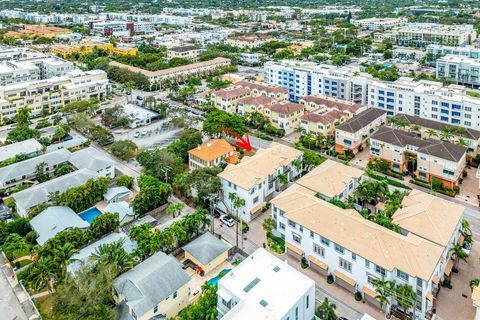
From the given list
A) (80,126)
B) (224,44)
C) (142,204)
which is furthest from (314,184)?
(224,44)

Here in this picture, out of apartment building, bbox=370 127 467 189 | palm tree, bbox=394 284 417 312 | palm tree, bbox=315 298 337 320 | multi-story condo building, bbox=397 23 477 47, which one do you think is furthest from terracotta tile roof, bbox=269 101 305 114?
multi-story condo building, bbox=397 23 477 47

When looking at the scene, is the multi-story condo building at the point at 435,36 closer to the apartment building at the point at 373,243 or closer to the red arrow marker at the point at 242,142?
the red arrow marker at the point at 242,142

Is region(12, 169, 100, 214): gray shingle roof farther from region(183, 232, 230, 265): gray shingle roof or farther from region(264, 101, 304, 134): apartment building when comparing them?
region(264, 101, 304, 134): apartment building

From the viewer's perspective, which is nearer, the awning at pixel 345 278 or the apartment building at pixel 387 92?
the awning at pixel 345 278

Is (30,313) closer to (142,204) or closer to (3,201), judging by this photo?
(142,204)

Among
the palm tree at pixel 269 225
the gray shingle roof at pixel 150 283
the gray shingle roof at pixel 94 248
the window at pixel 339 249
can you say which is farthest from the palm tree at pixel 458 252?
the gray shingle roof at pixel 94 248

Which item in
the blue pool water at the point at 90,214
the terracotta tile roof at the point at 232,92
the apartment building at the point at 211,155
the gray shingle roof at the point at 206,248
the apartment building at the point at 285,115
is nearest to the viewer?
the gray shingle roof at the point at 206,248

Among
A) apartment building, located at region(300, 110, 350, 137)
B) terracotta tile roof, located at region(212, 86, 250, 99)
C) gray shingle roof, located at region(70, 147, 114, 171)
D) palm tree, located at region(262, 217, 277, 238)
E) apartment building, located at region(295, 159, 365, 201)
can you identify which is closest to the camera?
palm tree, located at region(262, 217, 277, 238)
